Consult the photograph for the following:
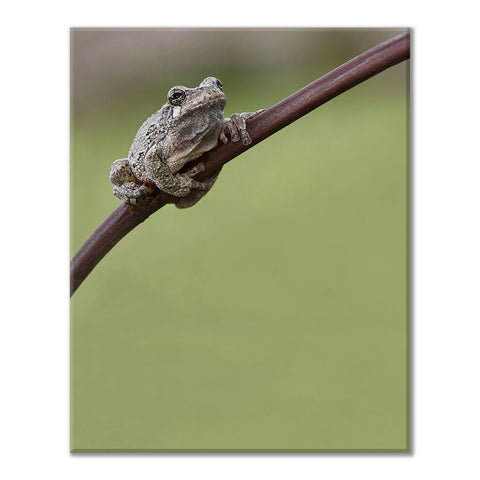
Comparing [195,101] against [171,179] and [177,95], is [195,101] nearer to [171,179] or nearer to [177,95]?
[177,95]

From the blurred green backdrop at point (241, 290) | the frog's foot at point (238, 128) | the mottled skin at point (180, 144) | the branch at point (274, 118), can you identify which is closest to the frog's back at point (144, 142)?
the mottled skin at point (180, 144)

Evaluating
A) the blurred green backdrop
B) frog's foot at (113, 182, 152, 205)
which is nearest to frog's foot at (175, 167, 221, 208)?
frog's foot at (113, 182, 152, 205)

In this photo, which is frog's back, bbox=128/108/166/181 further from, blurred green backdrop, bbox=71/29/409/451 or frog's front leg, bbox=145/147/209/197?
blurred green backdrop, bbox=71/29/409/451

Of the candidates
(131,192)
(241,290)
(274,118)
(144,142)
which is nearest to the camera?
(274,118)

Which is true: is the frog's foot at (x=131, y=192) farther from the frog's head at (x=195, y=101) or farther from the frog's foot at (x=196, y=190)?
the frog's head at (x=195, y=101)

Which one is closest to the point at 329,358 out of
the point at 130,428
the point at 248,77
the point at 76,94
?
the point at 130,428

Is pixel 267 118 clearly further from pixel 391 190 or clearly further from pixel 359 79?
pixel 391 190

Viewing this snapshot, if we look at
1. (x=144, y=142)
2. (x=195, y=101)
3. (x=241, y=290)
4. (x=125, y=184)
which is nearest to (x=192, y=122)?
(x=195, y=101)
